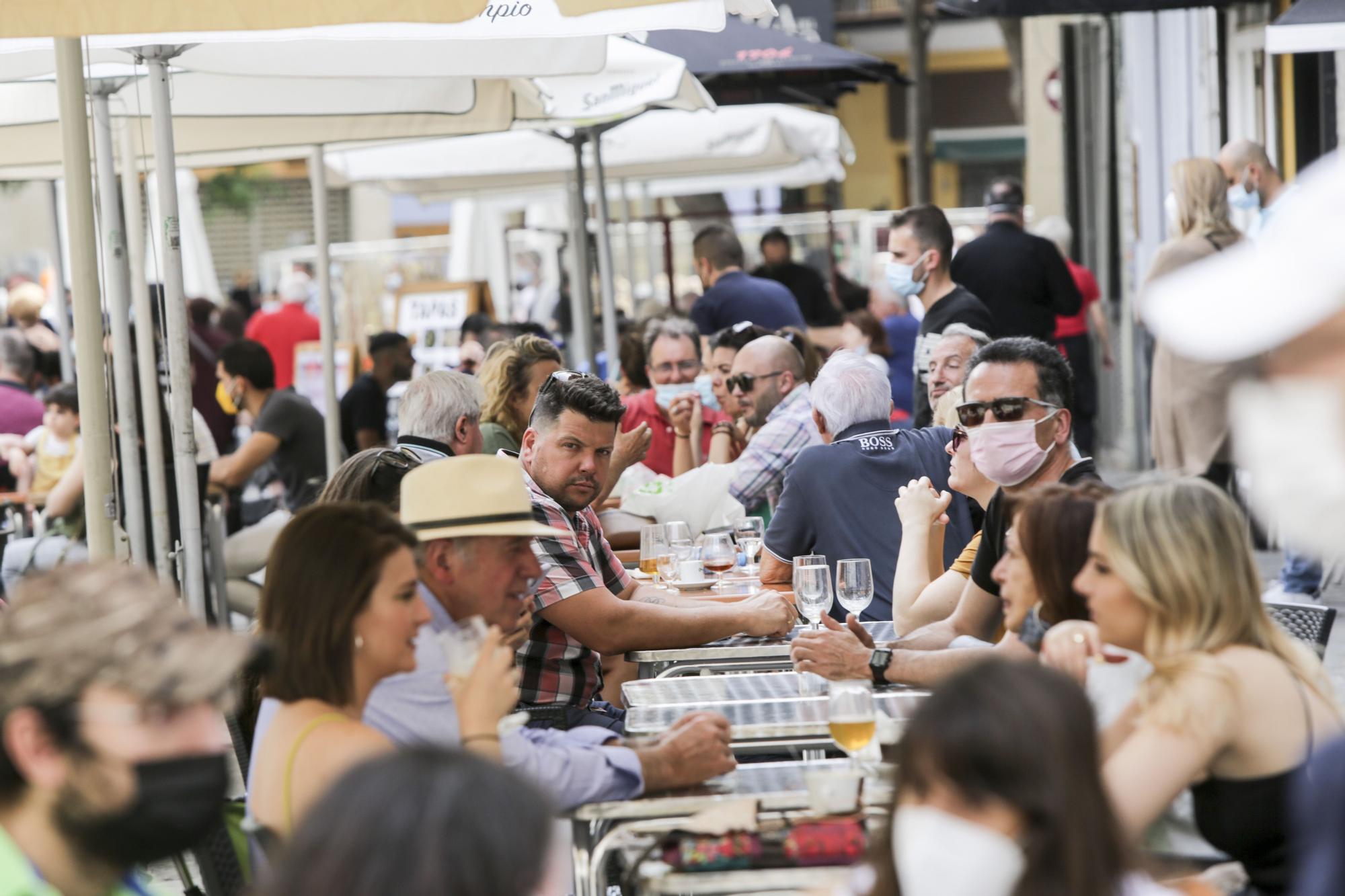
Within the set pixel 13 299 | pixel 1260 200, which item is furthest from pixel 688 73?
pixel 13 299

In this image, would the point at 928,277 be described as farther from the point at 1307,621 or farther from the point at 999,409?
the point at 1307,621

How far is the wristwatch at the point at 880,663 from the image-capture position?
381 cm

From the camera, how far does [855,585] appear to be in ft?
14.2

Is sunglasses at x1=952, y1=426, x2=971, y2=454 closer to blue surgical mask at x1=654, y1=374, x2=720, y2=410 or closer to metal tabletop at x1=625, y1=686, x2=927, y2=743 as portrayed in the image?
metal tabletop at x1=625, y1=686, x2=927, y2=743

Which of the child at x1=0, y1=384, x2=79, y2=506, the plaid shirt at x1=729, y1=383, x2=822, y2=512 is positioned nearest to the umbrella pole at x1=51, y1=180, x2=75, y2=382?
the child at x1=0, y1=384, x2=79, y2=506

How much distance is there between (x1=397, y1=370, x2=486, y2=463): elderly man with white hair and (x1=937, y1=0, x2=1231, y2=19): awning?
14.1ft

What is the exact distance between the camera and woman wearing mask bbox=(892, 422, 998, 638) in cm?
452

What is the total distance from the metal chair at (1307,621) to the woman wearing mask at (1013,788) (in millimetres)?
1803

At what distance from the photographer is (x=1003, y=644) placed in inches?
137

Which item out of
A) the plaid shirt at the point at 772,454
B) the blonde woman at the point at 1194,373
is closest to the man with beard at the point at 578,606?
the plaid shirt at the point at 772,454

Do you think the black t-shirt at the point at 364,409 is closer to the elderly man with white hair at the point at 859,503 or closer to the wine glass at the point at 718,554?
the wine glass at the point at 718,554

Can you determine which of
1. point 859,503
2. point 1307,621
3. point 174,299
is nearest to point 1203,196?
point 859,503

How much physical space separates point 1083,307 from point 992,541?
23.7 feet

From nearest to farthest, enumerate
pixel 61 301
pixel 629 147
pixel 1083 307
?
pixel 61 301, pixel 1083 307, pixel 629 147
